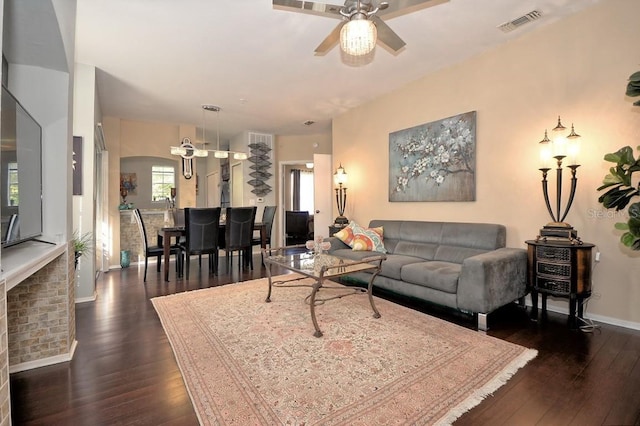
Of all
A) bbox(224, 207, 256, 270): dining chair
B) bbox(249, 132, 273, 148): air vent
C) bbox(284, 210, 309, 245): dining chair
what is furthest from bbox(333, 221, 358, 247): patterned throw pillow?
bbox(284, 210, 309, 245): dining chair

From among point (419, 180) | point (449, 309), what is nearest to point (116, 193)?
point (419, 180)

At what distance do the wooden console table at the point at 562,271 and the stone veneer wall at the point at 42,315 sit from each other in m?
3.91

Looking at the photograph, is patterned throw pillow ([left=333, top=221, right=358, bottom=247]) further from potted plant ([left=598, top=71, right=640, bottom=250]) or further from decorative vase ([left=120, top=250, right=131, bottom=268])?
decorative vase ([left=120, top=250, right=131, bottom=268])

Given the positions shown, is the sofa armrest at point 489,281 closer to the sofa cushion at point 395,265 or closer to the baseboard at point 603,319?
the baseboard at point 603,319

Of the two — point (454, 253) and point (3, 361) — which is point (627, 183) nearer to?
point (454, 253)

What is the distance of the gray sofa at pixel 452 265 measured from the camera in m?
2.65

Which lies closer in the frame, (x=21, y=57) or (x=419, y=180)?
(x=21, y=57)

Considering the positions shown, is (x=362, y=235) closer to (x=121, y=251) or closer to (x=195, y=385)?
(x=195, y=385)

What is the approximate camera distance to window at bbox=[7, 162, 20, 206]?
1667 millimetres

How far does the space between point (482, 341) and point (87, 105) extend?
486 centimetres

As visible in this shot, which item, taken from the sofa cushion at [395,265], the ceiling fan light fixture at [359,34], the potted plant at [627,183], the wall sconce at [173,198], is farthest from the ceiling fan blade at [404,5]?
the wall sconce at [173,198]

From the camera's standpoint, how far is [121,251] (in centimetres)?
554

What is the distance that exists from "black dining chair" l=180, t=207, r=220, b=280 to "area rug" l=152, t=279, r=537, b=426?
4.51 ft

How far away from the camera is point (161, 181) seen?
8.58 metres
